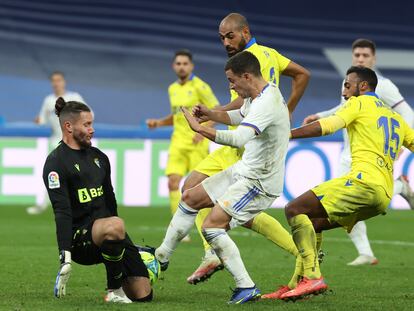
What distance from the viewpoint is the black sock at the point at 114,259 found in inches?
288

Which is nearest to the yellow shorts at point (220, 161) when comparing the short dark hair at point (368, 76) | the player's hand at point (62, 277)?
the short dark hair at point (368, 76)

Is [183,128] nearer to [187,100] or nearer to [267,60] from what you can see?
[187,100]

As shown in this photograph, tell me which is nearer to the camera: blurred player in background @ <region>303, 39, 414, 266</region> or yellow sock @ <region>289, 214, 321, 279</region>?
yellow sock @ <region>289, 214, 321, 279</region>

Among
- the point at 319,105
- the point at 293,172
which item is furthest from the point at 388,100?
the point at 319,105

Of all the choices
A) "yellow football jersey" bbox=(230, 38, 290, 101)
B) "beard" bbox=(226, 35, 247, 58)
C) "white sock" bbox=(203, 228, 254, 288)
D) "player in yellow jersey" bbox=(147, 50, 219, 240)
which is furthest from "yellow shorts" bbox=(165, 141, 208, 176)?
"white sock" bbox=(203, 228, 254, 288)

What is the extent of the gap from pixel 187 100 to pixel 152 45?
8.68m

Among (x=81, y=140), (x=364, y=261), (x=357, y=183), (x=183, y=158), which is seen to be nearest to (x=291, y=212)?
(x=357, y=183)

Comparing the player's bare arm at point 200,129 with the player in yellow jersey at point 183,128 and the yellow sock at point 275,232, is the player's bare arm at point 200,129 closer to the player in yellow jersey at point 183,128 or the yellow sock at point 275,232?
the yellow sock at point 275,232

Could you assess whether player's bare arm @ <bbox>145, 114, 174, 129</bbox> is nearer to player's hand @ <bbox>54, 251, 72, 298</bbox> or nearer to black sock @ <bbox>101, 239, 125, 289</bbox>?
black sock @ <bbox>101, 239, 125, 289</bbox>

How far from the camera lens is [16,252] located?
36.4ft

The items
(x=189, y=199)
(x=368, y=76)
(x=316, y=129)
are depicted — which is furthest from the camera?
(x=189, y=199)

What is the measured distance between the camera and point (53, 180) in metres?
7.39

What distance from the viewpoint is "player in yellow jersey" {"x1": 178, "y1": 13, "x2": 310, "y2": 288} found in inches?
329

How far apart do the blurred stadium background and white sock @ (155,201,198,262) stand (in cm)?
1196
